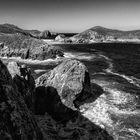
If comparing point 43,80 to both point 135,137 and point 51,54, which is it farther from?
point 51,54

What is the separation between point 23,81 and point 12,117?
13.1m

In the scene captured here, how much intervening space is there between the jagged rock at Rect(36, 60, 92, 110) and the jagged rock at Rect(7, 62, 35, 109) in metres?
4.19

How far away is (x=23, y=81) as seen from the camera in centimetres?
2678

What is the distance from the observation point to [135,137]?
22797 millimetres

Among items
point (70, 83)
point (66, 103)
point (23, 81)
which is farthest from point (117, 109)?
point (23, 81)

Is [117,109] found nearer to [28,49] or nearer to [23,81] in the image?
[23,81]

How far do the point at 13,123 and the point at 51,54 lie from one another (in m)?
67.2

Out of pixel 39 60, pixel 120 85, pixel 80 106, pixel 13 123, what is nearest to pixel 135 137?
pixel 80 106

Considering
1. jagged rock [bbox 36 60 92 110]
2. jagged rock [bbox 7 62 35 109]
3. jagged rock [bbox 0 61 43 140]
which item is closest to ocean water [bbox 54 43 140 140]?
jagged rock [bbox 36 60 92 110]

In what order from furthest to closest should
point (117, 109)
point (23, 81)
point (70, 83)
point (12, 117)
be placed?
point (70, 83) < point (117, 109) < point (23, 81) < point (12, 117)

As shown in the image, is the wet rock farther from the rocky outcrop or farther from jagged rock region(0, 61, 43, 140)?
jagged rock region(0, 61, 43, 140)

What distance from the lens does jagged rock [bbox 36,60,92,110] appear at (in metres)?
30.2

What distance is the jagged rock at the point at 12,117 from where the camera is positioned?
13.2m

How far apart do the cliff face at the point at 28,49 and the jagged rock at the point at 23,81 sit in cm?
4927
